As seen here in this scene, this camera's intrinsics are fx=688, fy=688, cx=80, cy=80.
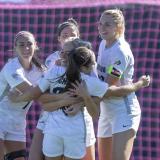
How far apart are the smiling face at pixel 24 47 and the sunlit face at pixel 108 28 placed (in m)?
0.57

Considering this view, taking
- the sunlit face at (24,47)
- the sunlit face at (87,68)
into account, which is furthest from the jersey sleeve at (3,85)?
the sunlit face at (87,68)

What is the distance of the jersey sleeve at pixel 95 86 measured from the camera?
4711 mm

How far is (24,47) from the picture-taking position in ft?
17.3

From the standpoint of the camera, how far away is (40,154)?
5.03 metres

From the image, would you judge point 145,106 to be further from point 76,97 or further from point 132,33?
point 76,97

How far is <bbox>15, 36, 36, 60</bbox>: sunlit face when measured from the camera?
17.3 ft

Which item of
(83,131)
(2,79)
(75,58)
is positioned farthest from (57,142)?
(2,79)

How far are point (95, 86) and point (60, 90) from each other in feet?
0.80

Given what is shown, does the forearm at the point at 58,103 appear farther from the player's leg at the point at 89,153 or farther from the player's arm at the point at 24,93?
the player's leg at the point at 89,153

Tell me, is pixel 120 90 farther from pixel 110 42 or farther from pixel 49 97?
pixel 49 97

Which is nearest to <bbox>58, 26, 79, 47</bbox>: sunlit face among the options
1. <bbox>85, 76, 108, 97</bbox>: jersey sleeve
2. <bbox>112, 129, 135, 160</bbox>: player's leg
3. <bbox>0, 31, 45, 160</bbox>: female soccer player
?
<bbox>0, 31, 45, 160</bbox>: female soccer player

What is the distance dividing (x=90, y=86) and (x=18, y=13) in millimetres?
3777

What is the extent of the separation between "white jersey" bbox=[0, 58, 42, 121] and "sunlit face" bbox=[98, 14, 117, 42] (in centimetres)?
61

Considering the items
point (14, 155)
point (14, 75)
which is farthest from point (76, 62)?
point (14, 155)
